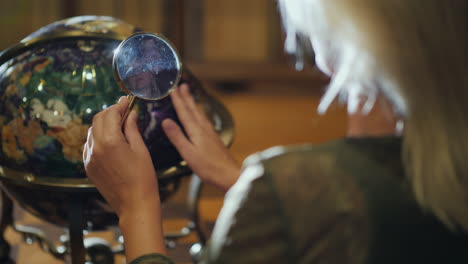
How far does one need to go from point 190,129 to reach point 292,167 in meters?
0.60

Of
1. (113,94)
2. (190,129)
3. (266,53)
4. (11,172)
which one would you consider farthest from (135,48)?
(266,53)

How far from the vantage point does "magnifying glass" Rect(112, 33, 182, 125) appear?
1113 millimetres

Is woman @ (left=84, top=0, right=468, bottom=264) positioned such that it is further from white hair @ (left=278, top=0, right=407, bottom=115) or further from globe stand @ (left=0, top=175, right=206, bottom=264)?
globe stand @ (left=0, top=175, right=206, bottom=264)

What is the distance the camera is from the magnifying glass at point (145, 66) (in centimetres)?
111

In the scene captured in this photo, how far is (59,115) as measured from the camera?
1.23 m

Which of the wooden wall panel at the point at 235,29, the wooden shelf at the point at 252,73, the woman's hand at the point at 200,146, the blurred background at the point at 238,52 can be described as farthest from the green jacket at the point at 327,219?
the wooden wall panel at the point at 235,29

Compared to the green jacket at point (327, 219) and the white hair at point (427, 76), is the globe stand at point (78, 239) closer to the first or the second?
the green jacket at point (327, 219)

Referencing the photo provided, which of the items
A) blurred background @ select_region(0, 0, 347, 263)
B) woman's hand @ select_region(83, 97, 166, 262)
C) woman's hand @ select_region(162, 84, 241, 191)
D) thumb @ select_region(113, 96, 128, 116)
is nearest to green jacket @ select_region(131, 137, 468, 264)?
woman's hand @ select_region(83, 97, 166, 262)

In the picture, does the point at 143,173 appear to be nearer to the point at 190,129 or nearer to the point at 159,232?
the point at 159,232

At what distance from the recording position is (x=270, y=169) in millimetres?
765

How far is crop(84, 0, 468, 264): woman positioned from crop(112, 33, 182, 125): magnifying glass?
40cm

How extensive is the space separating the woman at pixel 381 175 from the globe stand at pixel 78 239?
1.75 ft

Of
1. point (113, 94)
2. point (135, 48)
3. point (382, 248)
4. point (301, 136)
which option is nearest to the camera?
point (382, 248)

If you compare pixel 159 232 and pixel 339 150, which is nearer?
pixel 339 150
